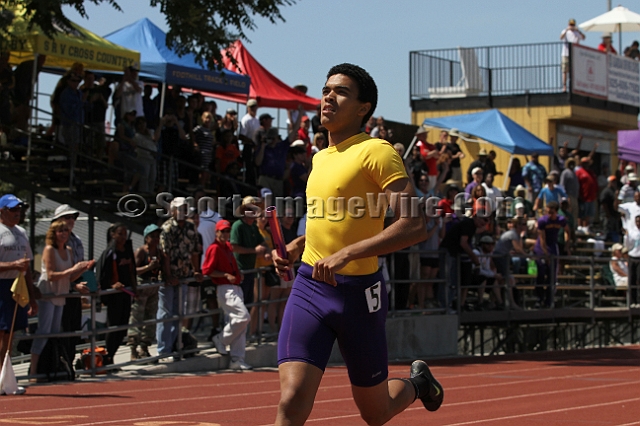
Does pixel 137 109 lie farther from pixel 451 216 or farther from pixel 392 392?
pixel 392 392

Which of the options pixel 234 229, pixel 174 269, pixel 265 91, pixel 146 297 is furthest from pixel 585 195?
pixel 146 297

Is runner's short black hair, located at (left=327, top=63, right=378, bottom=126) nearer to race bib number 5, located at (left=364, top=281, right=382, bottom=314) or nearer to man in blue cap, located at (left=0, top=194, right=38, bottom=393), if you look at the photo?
race bib number 5, located at (left=364, top=281, right=382, bottom=314)

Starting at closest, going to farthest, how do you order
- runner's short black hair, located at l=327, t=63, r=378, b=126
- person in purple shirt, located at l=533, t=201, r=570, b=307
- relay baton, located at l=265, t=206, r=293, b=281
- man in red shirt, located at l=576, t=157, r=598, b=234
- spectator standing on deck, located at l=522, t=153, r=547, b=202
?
1. runner's short black hair, located at l=327, t=63, r=378, b=126
2. relay baton, located at l=265, t=206, r=293, b=281
3. person in purple shirt, located at l=533, t=201, r=570, b=307
4. spectator standing on deck, located at l=522, t=153, r=547, b=202
5. man in red shirt, located at l=576, t=157, r=598, b=234

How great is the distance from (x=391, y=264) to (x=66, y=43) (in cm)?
626

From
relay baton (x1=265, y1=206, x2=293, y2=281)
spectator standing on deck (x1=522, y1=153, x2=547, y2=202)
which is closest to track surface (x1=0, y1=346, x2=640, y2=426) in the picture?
relay baton (x1=265, y1=206, x2=293, y2=281)

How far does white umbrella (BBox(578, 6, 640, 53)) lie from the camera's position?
119 ft

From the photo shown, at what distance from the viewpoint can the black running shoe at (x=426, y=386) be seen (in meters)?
6.67

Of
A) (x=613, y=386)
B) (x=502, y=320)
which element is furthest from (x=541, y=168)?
(x=613, y=386)

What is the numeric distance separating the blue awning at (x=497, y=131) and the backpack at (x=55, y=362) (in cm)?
1583

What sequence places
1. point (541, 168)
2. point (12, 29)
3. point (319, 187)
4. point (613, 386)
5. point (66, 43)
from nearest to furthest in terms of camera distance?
point (319, 187)
point (613, 386)
point (12, 29)
point (66, 43)
point (541, 168)

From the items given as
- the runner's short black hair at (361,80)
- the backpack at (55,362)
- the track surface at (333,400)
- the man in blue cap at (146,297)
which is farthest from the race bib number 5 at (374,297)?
the man in blue cap at (146,297)

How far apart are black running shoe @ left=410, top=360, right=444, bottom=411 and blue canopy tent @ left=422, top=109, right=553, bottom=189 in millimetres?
19908

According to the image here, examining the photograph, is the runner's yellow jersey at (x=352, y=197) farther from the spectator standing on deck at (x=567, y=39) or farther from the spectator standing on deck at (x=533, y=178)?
the spectator standing on deck at (x=567, y=39)

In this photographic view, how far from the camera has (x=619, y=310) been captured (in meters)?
21.5
